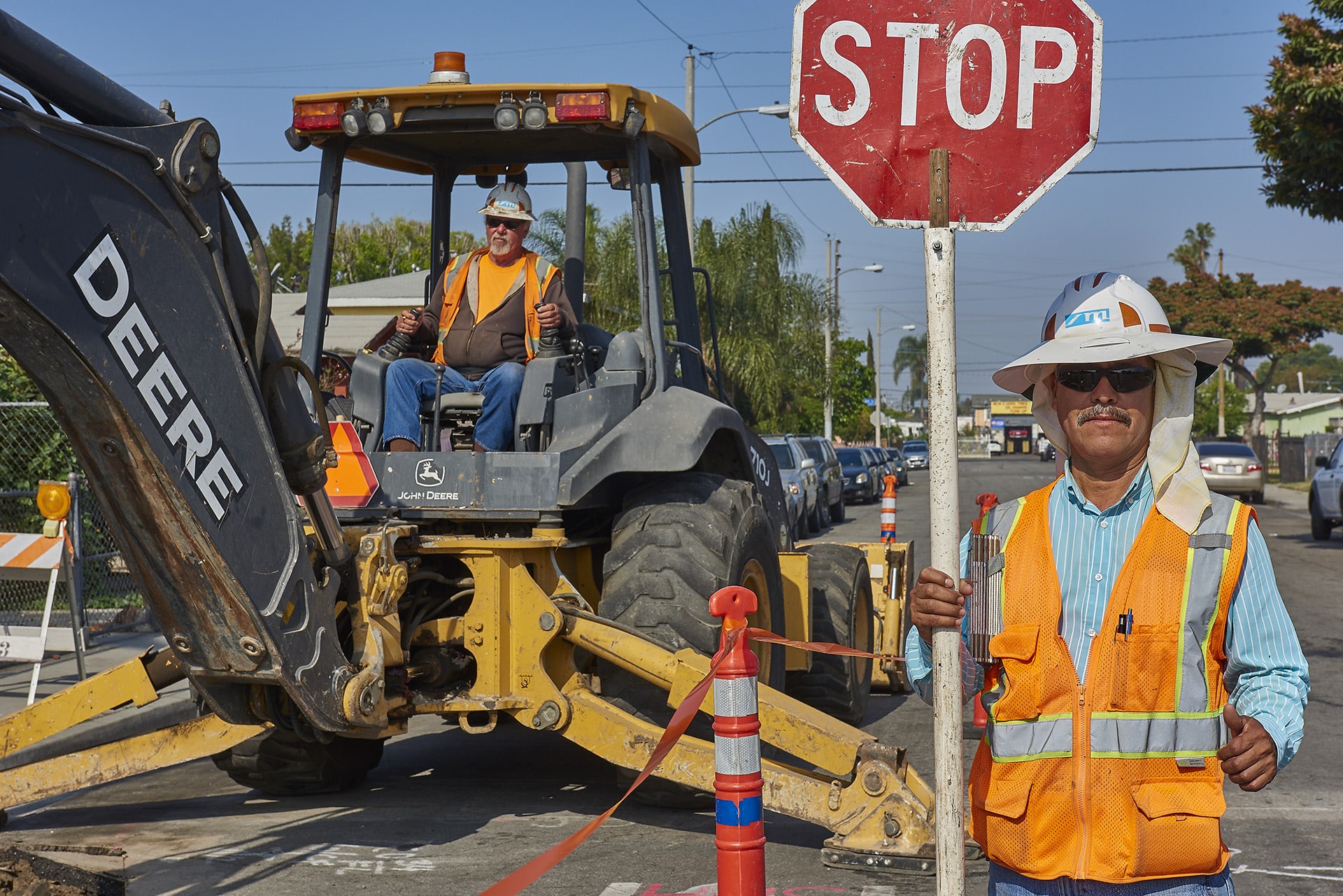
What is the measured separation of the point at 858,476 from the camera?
36906mm

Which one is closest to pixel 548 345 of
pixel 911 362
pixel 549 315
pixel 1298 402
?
pixel 549 315

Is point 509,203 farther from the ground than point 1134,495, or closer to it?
farther from the ground

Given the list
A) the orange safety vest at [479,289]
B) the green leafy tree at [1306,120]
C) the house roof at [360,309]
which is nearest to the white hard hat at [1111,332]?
the orange safety vest at [479,289]

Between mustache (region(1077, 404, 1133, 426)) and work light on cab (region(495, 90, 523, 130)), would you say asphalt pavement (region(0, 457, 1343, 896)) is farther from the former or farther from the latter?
work light on cab (region(495, 90, 523, 130))

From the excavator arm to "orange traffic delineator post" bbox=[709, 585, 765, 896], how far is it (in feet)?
5.76

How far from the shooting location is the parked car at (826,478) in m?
27.5

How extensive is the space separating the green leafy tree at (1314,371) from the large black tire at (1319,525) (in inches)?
4719

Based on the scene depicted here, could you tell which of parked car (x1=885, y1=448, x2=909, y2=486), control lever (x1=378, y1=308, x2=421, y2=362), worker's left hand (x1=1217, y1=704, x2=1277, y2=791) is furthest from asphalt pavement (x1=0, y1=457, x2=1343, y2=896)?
parked car (x1=885, y1=448, x2=909, y2=486)

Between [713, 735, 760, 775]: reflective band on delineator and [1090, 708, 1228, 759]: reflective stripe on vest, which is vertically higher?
[1090, 708, 1228, 759]: reflective stripe on vest

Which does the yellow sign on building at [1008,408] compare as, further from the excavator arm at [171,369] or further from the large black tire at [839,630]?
the excavator arm at [171,369]

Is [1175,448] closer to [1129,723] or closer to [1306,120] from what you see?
[1129,723]

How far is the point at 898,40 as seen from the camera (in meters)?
3.56

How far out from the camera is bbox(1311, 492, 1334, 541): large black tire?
912 inches

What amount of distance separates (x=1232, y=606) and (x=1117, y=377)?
53cm
